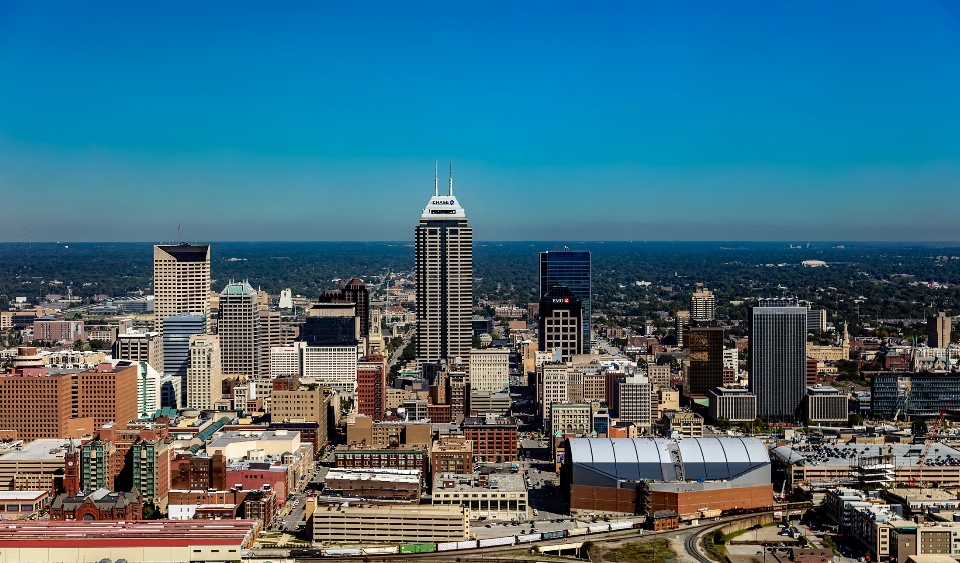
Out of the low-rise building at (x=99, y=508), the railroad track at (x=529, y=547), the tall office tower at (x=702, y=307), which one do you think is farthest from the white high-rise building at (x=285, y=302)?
the railroad track at (x=529, y=547)

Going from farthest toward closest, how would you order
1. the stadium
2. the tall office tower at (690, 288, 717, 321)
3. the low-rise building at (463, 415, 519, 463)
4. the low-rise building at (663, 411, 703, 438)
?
the tall office tower at (690, 288, 717, 321) < the low-rise building at (663, 411, 703, 438) < the low-rise building at (463, 415, 519, 463) < the stadium

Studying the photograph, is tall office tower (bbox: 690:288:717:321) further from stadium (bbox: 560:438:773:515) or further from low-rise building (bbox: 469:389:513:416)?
stadium (bbox: 560:438:773:515)

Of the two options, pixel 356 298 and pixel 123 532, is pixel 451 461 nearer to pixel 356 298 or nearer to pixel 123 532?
pixel 123 532

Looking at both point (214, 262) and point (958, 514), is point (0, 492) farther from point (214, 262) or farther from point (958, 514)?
point (214, 262)

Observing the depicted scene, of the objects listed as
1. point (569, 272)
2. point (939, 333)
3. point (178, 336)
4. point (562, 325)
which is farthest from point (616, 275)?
point (178, 336)

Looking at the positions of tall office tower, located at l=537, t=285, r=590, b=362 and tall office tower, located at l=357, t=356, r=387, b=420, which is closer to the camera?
tall office tower, located at l=357, t=356, r=387, b=420

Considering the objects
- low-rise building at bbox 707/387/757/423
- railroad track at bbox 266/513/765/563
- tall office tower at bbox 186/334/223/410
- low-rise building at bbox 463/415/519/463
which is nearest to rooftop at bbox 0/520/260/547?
railroad track at bbox 266/513/765/563
